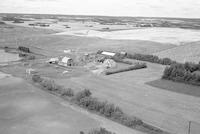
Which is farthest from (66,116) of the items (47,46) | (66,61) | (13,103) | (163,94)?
(47,46)

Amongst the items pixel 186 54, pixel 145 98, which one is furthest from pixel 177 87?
pixel 186 54

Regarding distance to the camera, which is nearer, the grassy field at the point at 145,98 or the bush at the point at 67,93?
the grassy field at the point at 145,98

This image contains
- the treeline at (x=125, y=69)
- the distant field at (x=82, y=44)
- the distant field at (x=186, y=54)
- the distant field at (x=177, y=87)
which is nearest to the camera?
the distant field at (x=177, y=87)

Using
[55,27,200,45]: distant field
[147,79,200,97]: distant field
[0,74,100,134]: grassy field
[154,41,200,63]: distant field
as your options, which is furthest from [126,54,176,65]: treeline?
[55,27,200,45]: distant field

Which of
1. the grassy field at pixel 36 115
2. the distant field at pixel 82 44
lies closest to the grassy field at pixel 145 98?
the grassy field at pixel 36 115

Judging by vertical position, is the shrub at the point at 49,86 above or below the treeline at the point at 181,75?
below

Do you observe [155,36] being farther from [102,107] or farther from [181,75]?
[102,107]

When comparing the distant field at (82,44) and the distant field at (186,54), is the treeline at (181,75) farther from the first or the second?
the distant field at (82,44)

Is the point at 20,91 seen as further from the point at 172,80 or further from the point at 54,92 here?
the point at 172,80
